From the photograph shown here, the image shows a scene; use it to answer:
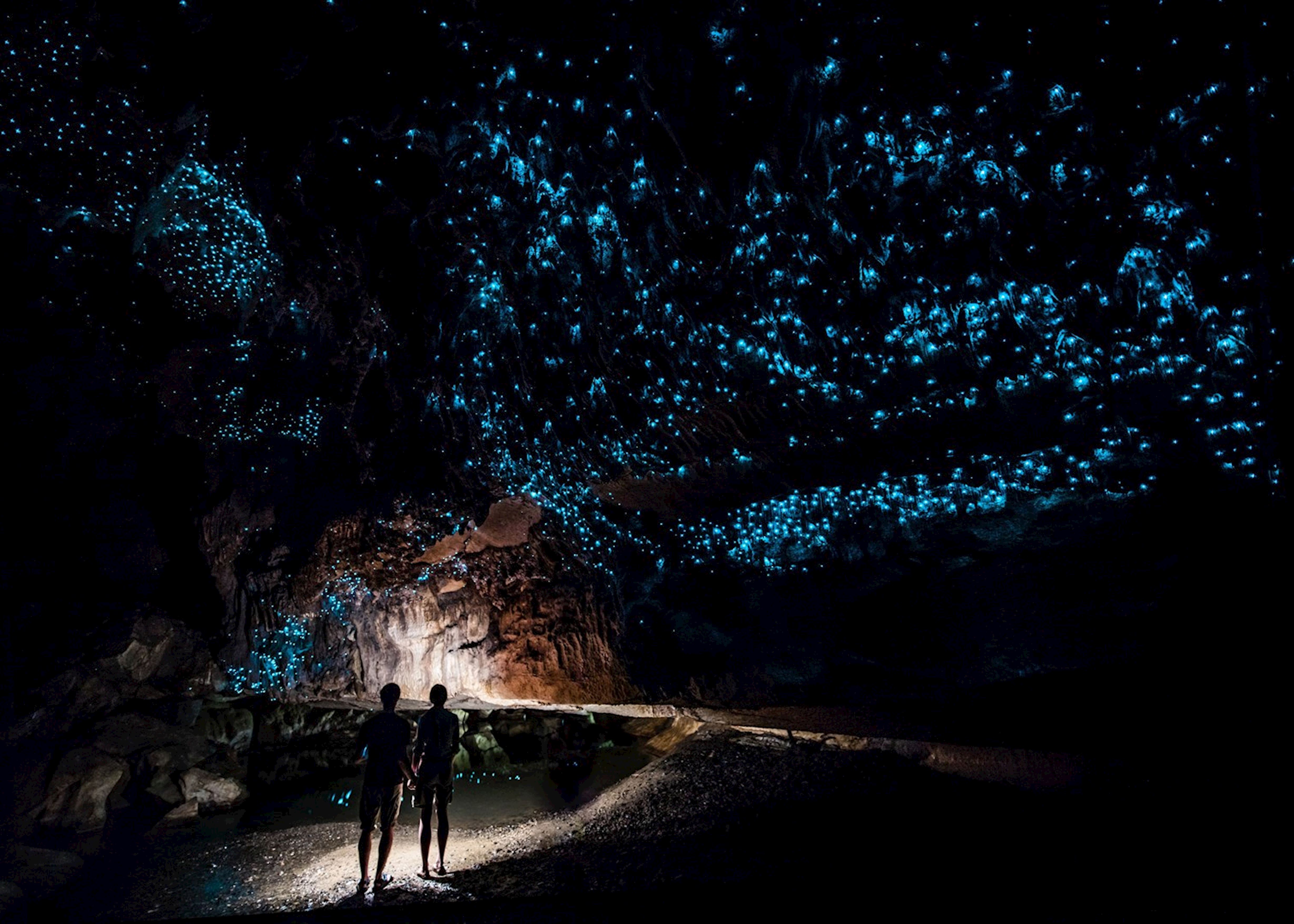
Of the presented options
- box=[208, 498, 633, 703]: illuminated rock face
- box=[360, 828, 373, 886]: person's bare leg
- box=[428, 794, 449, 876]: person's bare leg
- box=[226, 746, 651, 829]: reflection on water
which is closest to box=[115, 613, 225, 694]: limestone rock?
box=[226, 746, 651, 829]: reflection on water

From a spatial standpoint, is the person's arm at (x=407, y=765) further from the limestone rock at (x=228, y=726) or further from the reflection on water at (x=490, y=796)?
the limestone rock at (x=228, y=726)

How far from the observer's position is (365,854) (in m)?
5.05

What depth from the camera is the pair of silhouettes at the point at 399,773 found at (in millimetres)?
4984

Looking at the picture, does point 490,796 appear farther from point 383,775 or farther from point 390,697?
point 390,697

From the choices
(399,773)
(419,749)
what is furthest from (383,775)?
(419,749)

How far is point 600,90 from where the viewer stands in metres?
3.46

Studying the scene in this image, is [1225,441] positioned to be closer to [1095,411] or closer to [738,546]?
[1095,411]

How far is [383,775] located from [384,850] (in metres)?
0.63

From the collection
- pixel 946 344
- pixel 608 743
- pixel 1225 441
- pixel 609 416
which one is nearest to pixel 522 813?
pixel 608 743

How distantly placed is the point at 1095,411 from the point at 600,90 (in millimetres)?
3339

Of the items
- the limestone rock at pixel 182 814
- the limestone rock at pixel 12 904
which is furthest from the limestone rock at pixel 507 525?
the limestone rock at pixel 182 814

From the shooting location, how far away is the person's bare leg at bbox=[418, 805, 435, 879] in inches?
202

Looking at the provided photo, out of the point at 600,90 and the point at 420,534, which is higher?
the point at 600,90

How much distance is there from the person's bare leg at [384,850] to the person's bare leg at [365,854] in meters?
0.08
